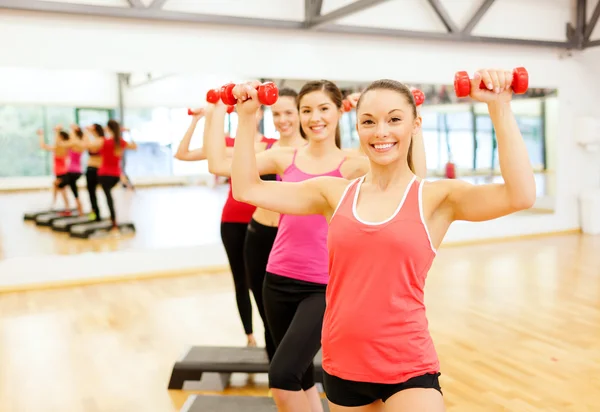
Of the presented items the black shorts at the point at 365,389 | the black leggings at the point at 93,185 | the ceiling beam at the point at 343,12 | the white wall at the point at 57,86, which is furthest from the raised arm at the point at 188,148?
the black leggings at the point at 93,185

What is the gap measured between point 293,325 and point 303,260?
0.25m

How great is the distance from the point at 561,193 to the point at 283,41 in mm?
4692

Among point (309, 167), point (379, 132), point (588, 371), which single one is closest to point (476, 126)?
point (588, 371)

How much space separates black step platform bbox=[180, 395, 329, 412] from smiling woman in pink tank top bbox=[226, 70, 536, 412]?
146 centimetres

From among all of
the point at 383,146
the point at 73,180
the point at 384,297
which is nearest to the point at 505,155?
the point at 383,146

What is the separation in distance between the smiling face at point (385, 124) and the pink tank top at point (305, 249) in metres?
0.69

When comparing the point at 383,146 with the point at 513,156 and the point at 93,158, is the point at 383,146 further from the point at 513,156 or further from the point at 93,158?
the point at 93,158

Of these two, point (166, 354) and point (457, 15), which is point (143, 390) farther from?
point (457, 15)

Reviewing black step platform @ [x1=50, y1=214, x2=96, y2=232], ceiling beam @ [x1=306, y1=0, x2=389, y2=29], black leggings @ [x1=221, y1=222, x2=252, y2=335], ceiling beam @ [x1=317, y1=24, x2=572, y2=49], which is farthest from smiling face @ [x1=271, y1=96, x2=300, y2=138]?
black step platform @ [x1=50, y1=214, x2=96, y2=232]

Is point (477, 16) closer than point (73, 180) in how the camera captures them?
No

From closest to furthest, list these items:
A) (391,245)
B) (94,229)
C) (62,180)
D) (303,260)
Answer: (391,245), (303,260), (94,229), (62,180)

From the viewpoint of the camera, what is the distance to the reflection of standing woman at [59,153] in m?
6.72

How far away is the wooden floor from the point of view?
130 inches

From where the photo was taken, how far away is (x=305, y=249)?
7.57ft
